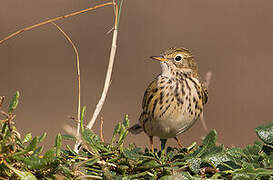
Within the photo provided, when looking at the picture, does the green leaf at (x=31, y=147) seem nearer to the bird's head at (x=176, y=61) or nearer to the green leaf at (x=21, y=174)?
the green leaf at (x=21, y=174)

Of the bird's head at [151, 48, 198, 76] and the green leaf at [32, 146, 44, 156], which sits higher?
the bird's head at [151, 48, 198, 76]

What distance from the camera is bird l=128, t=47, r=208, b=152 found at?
15.3 feet

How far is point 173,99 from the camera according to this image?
4.75 m

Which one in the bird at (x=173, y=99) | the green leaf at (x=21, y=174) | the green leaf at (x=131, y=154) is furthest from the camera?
the bird at (x=173, y=99)

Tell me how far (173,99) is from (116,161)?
85.2 inches

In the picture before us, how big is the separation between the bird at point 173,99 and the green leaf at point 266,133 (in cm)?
184

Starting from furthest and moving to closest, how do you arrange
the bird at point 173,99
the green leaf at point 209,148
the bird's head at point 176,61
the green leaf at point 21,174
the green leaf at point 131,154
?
the bird's head at point 176,61 → the bird at point 173,99 → the green leaf at point 209,148 → the green leaf at point 131,154 → the green leaf at point 21,174

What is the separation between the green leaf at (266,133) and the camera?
2771mm

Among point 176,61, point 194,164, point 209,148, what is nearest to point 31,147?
point 194,164

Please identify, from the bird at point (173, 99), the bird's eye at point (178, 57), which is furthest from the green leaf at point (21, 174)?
the bird's eye at point (178, 57)

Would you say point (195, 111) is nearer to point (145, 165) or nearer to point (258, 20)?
point (145, 165)

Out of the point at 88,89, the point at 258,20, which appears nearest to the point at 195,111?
the point at 88,89

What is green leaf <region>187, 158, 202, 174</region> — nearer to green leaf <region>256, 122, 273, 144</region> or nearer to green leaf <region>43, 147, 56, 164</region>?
green leaf <region>256, 122, 273, 144</region>

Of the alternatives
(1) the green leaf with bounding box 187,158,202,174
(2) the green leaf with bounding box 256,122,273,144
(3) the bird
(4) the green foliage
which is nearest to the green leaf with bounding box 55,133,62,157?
(4) the green foliage
